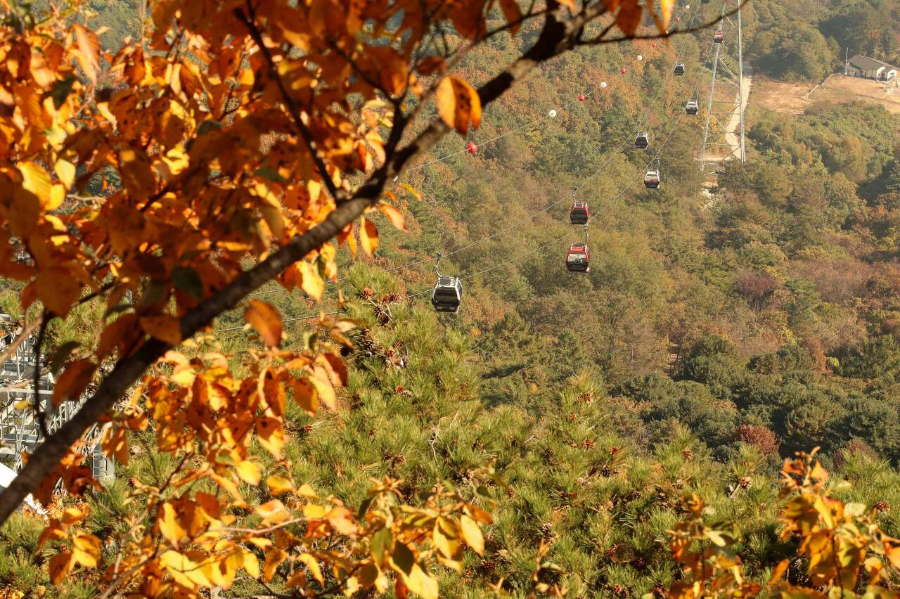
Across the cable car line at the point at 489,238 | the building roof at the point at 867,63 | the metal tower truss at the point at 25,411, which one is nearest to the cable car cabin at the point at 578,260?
the cable car line at the point at 489,238

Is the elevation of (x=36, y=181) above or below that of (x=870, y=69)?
above

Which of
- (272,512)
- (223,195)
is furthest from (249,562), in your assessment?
(223,195)

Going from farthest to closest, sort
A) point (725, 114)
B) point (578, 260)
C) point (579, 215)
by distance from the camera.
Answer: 1. point (725, 114)
2. point (579, 215)
3. point (578, 260)

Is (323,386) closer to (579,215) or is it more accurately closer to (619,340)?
(579,215)

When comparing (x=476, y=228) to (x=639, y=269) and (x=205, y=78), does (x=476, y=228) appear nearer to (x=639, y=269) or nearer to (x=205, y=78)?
(x=639, y=269)

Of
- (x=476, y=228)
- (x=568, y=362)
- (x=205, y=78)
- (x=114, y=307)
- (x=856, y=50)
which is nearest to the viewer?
(x=114, y=307)

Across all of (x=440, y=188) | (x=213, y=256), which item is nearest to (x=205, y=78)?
(x=213, y=256)
